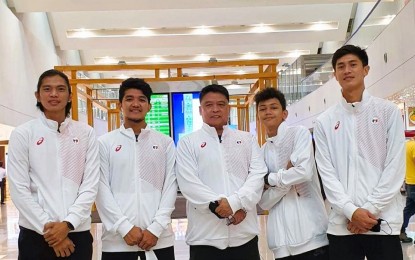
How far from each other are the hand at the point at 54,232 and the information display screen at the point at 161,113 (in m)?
5.45

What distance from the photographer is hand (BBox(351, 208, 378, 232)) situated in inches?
108

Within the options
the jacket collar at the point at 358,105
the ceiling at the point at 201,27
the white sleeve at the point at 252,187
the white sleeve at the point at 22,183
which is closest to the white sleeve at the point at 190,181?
the white sleeve at the point at 252,187

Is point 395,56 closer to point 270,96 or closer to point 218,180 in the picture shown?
point 270,96

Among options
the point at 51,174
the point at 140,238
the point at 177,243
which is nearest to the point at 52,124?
the point at 51,174

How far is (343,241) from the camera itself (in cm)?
291

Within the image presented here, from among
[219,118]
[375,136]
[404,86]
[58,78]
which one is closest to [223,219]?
[219,118]

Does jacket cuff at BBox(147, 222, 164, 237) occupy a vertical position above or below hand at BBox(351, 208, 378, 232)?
below

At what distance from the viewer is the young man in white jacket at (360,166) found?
2.82 metres

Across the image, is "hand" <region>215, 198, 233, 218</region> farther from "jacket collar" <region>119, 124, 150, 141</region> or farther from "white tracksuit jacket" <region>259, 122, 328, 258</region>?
"jacket collar" <region>119, 124, 150, 141</region>

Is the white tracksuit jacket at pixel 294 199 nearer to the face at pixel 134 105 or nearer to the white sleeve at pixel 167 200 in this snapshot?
the white sleeve at pixel 167 200

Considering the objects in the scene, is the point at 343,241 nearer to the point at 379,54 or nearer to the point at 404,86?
the point at 404,86

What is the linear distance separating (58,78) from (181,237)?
4572 millimetres

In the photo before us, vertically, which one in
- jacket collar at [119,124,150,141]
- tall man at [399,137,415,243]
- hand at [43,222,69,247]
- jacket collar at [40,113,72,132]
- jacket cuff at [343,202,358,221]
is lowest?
tall man at [399,137,415,243]

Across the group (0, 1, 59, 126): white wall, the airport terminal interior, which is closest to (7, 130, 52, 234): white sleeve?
the airport terminal interior
